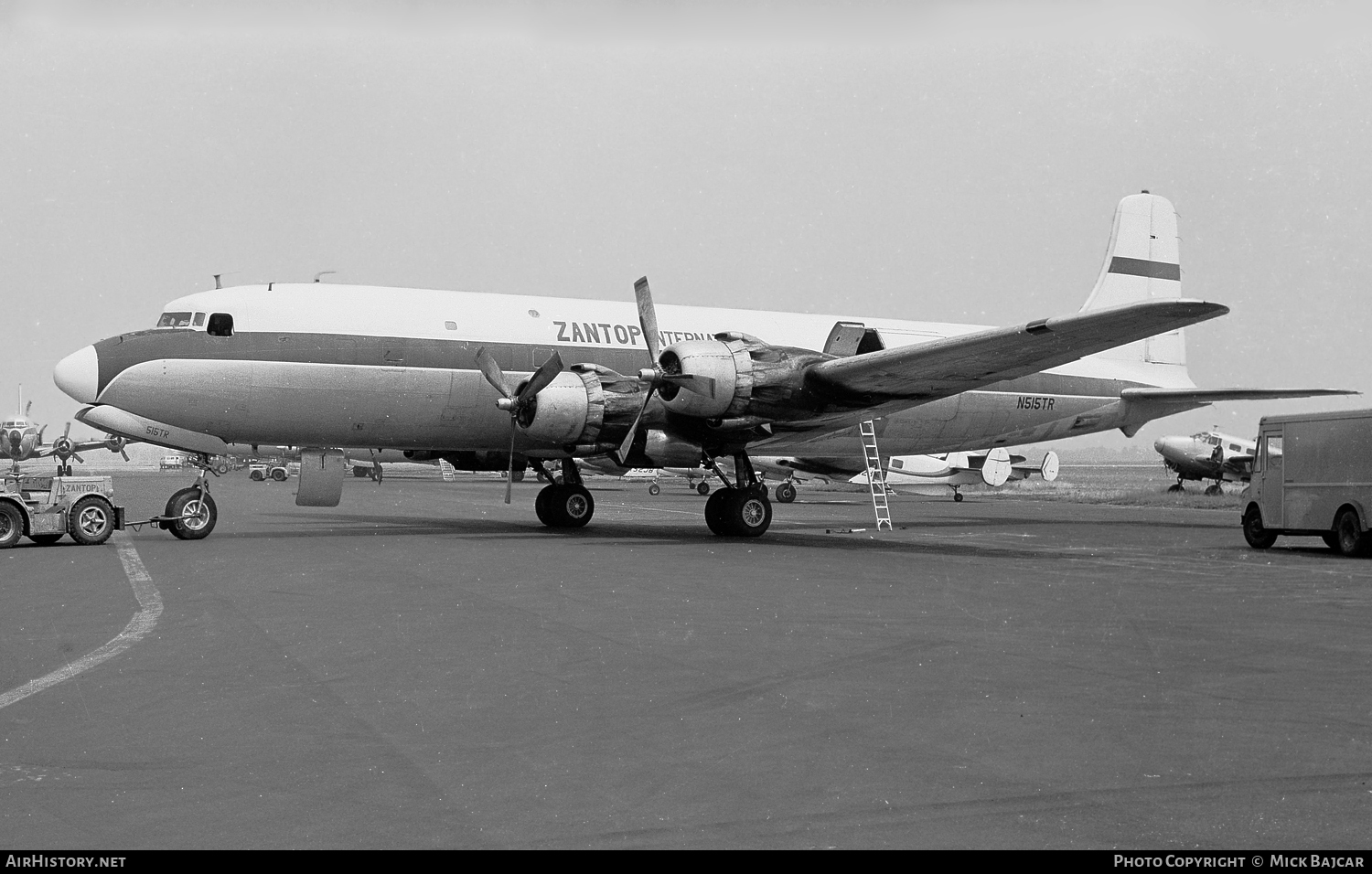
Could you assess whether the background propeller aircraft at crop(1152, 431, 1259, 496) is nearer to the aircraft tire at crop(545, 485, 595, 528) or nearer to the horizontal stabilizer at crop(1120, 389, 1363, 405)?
the horizontal stabilizer at crop(1120, 389, 1363, 405)

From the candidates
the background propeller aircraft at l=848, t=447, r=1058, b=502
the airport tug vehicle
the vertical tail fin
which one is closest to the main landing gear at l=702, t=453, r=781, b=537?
the airport tug vehicle

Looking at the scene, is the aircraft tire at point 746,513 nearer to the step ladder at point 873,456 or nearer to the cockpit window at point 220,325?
the step ladder at point 873,456

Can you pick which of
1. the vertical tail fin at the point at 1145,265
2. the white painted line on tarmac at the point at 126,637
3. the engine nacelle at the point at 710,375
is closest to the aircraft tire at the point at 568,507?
the engine nacelle at the point at 710,375

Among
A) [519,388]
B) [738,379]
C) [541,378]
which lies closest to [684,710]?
[738,379]

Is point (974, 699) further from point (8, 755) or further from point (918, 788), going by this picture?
point (8, 755)

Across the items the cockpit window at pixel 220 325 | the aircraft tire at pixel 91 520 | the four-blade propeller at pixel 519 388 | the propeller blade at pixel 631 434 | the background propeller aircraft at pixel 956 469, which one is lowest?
the background propeller aircraft at pixel 956 469

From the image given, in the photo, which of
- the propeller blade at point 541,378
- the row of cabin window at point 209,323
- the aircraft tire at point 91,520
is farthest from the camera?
the row of cabin window at point 209,323

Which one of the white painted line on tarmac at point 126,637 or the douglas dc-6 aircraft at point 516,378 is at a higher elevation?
the douglas dc-6 aircraft at point 516,378

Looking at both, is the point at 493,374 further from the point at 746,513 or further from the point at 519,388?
the point at 746,513

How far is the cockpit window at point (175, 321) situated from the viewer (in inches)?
790

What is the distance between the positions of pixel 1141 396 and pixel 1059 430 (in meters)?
2.22

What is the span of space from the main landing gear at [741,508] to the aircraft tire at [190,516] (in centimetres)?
870

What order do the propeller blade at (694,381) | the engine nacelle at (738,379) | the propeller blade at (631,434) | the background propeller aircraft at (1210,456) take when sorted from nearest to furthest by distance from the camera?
the propeller blade at (694,381)
the engine nacelle at (738,379)
the propeller blade at (631,434)
the background propeller aircraft at (1210,456)

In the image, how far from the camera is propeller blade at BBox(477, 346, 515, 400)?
20.5m
